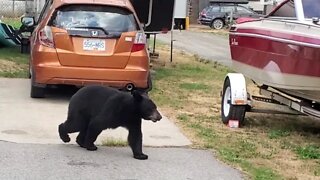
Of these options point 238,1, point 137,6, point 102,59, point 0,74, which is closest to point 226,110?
point 102,59

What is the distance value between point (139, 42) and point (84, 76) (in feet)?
3.22

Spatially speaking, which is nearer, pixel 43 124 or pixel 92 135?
pixel 92 135

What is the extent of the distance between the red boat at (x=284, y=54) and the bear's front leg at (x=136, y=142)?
2.24 m

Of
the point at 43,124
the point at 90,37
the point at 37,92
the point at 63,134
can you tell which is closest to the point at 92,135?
the point at 63,134

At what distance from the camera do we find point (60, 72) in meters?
10.4

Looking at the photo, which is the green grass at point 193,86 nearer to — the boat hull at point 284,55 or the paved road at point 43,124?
the paved road at point 43,124

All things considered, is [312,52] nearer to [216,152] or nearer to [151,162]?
[216,152]

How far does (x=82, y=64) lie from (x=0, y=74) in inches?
156

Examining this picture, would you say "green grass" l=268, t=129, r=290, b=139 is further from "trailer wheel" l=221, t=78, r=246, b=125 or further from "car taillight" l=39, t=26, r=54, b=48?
"car taillight" l=39, t=26, r=54, b=48

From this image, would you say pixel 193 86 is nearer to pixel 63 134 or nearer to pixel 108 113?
pixel 63 134

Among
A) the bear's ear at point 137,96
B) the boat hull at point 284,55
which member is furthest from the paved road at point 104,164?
the boat hull at point 284,55

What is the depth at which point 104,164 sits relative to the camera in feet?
23.3

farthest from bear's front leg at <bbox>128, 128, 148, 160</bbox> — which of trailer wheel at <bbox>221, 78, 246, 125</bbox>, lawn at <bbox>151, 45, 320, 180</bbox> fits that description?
trailer wheel at <bbox>221, 78, 246, 125</bbox>

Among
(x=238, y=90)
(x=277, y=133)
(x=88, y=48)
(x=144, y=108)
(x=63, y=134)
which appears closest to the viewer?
(x=144, y=108)
